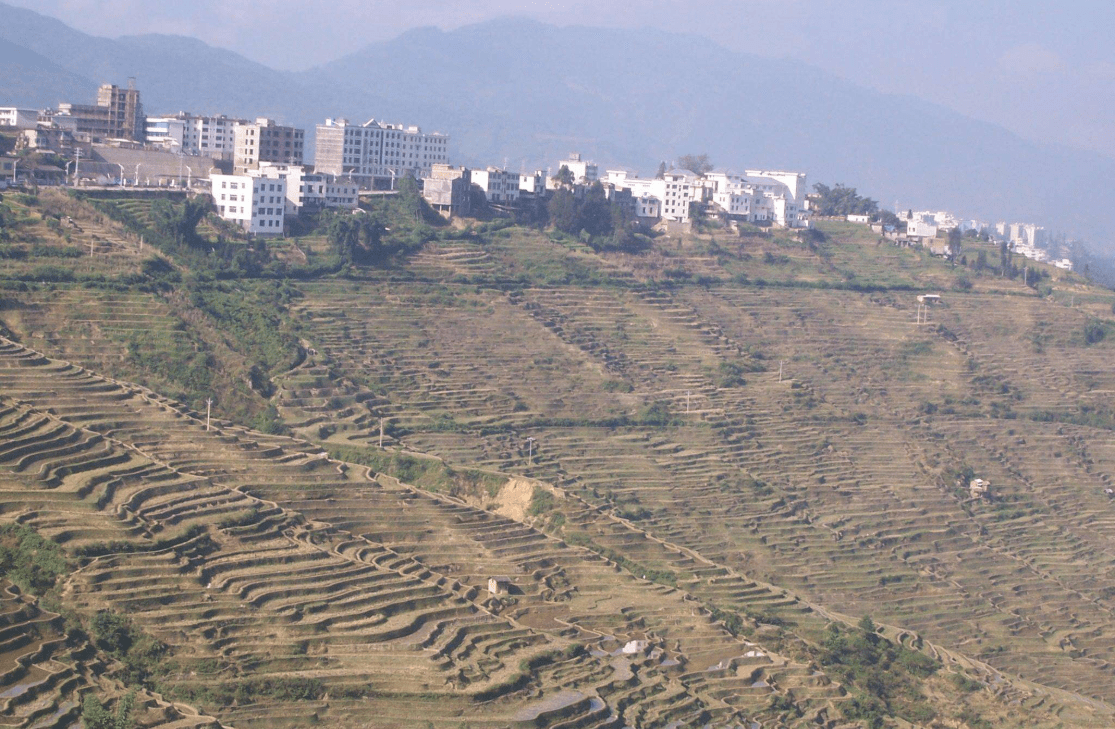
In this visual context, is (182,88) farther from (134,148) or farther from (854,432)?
(854,432)

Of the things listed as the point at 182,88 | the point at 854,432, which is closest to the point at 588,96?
the point at 182,88

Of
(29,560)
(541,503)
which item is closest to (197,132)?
(541,503)

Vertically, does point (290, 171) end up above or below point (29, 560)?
above

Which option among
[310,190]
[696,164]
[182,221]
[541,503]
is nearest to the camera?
[541,503]

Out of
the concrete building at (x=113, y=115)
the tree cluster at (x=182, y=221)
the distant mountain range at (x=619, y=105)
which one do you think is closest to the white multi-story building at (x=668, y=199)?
the concrete building at (x=113, y=115)

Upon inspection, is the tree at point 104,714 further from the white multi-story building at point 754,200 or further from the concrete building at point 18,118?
the white multi-story building at point 754,200

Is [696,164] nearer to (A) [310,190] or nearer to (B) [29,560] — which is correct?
(A) [310,190]
